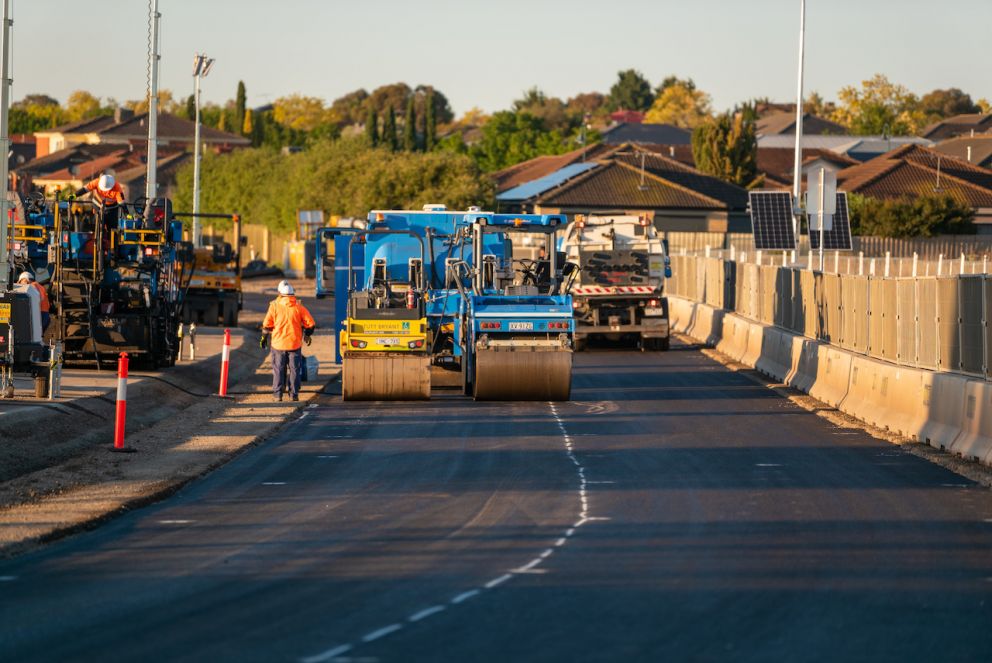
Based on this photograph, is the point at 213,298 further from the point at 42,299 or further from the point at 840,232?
the point at 840,232

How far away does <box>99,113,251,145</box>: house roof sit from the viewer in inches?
5074

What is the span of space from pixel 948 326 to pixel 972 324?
98 cm

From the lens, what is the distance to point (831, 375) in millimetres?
25938

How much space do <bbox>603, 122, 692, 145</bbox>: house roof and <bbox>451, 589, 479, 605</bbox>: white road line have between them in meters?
164

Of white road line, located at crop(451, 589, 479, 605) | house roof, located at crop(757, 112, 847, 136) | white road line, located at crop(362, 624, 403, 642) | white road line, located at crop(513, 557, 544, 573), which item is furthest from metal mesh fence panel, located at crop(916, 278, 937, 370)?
house roof, located at crop(757, 112, 847, 136)

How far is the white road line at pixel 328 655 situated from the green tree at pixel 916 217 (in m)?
76.9

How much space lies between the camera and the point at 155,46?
43.5m

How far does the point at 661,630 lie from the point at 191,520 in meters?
5.76

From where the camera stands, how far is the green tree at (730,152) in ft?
381

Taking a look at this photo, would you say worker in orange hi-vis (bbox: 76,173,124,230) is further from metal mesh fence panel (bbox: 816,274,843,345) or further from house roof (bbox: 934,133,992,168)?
house roof (bbox: 934,133,992,168)

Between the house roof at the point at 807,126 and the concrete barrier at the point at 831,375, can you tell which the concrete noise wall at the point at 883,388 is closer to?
the concrete barrier at the point at 831,375

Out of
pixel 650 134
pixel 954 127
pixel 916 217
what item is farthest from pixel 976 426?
pixel 954 127

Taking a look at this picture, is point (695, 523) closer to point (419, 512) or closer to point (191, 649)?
point (419, 512)

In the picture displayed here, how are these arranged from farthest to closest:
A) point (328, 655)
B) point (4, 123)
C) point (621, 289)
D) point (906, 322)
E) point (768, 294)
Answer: point (621, 289) < point (768, 294) < point (4, 123) < point (906, 322) < point (328, 655)
